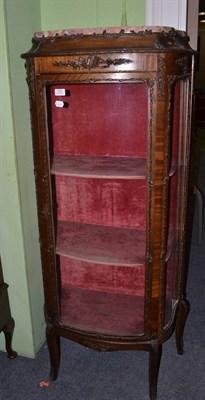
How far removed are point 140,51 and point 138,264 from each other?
78cm

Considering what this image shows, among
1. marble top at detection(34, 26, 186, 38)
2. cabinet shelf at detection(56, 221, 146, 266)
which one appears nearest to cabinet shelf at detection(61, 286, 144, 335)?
cabinet shelf at detection(56, 221, 146, 266)

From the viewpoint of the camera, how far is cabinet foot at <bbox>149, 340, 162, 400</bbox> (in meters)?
1.63

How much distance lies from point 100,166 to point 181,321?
92cm

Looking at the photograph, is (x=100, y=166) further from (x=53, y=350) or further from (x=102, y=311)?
(x=53, y=350)

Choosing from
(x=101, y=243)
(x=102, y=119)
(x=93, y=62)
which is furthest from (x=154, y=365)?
(x=93, y=62)

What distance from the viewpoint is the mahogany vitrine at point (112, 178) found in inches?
50.4

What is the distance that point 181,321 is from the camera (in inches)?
77.0

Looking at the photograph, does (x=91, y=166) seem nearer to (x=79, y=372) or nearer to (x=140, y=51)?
(x=140, y=51)

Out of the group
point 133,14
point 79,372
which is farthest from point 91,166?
point 79,372

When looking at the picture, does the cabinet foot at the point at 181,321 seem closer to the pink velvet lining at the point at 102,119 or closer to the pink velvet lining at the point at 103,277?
the pink velvet lining at the point at 103,277

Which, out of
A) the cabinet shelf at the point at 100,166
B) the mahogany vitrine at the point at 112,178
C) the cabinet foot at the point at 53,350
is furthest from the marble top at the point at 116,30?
the cabinet foot at the point at 53,350

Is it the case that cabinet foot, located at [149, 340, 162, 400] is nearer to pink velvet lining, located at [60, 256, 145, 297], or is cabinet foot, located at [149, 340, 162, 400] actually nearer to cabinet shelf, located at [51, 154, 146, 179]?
pink velvet lining, located at [60, 256, 145, 297]

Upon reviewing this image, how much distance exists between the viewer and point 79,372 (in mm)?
1915

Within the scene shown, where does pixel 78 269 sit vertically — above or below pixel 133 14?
below
